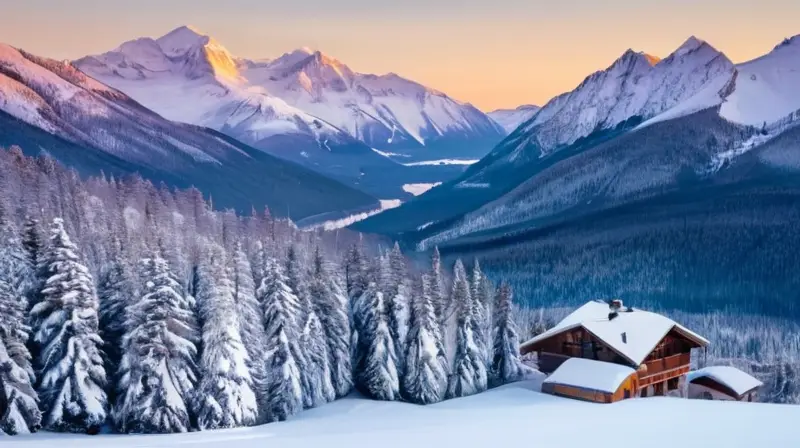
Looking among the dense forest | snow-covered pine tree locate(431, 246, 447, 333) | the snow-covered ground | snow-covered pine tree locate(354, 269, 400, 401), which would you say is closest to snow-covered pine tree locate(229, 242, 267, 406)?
the dense forest

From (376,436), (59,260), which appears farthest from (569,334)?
(59,260)

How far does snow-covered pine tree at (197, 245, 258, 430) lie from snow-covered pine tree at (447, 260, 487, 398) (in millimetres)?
19395

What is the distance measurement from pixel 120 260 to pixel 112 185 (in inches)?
1220

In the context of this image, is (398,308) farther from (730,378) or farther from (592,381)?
(730,378)

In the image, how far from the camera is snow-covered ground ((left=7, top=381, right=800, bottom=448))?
28.8 meters

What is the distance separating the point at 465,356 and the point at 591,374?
39.6 feet

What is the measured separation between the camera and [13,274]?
120ft

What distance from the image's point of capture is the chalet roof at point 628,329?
5006cm

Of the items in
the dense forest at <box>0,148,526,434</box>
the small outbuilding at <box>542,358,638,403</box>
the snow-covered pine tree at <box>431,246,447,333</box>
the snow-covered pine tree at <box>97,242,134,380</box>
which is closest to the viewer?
the dense forest at <box>0,148,526,434</box>

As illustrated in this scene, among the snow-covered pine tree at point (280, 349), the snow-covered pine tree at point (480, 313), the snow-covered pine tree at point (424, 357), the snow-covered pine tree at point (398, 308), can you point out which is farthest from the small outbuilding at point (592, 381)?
the snow-covered pine tree at point (280, 349)

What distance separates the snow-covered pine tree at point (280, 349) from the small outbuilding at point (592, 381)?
53.5ft

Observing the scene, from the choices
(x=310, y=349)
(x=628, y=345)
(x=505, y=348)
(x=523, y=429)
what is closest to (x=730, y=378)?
(x=628, y=345)

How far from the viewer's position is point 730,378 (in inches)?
2346

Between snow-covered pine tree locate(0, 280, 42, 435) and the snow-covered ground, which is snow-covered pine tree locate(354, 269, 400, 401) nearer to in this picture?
the snow-covered ground
